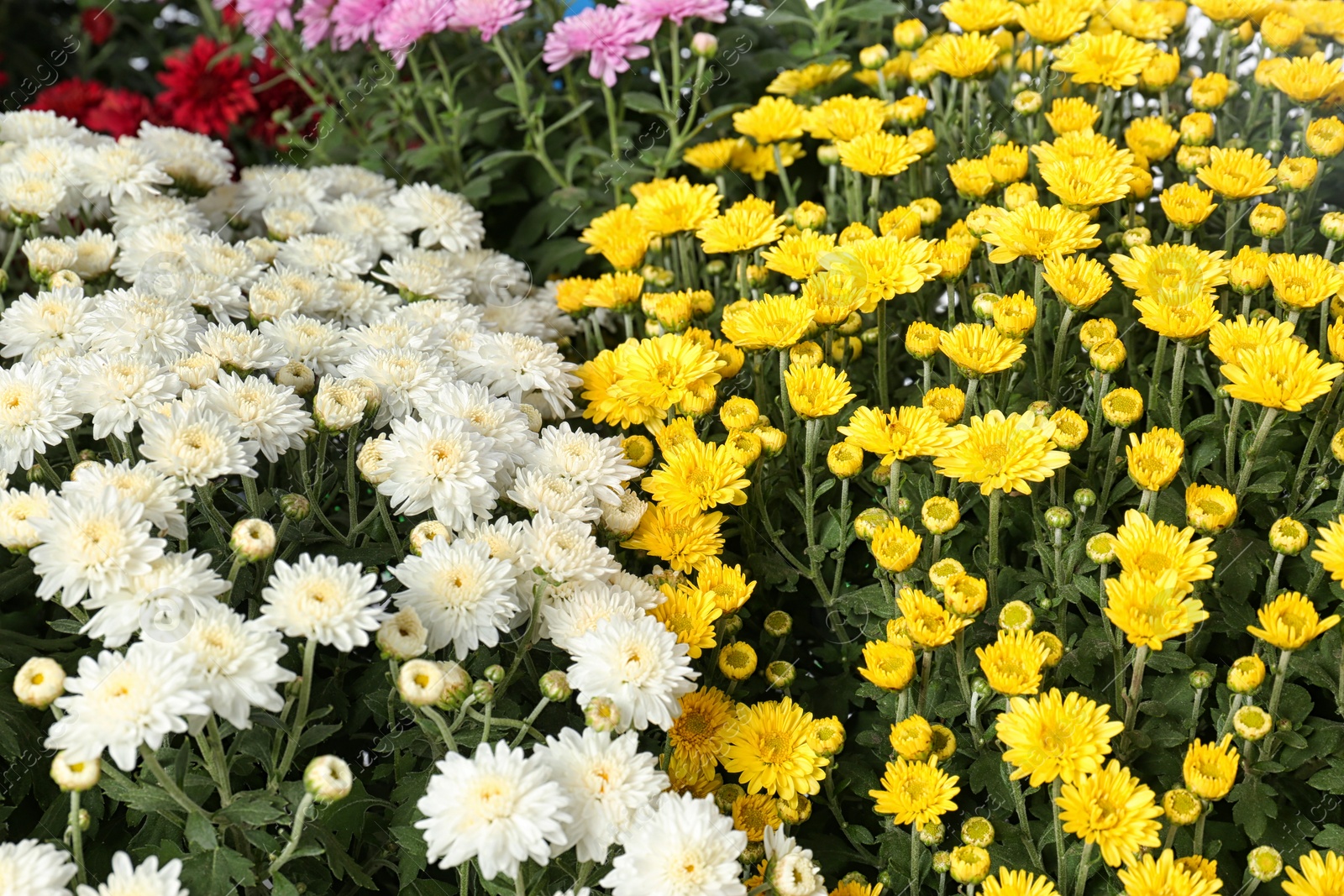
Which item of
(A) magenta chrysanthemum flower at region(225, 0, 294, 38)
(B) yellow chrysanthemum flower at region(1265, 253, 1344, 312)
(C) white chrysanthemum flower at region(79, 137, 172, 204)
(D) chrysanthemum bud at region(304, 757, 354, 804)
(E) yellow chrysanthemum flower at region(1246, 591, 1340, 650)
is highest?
(A) magenta chrysanthemum flower at region(225, 0, 294, 38)

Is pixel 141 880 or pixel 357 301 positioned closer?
pixel 141 880

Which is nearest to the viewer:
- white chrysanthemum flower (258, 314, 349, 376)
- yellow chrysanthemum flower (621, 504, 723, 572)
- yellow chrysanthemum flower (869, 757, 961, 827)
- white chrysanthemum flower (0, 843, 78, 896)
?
white chrysanthemum flower (0, 843, 78, 896)

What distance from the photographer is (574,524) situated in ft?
4.07

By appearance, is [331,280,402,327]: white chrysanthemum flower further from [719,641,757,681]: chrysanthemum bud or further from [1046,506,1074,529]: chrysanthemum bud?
[1046,506,1074,529]: chrysanthemum bud

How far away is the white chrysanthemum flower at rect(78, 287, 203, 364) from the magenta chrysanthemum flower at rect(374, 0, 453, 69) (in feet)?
2.46

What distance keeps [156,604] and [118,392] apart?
315 millimetres

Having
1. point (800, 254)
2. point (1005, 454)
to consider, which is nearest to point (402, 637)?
point (1005, 454)

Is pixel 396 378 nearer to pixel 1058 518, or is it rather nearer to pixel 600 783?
pixel 600 783

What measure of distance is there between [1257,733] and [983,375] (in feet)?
1.48

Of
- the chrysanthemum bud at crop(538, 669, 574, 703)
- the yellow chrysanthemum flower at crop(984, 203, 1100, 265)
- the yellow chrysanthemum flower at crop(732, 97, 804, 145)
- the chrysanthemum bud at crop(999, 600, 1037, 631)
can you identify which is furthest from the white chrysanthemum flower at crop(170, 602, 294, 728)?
the yellow chrysanthemum flower at crop(732, 97, 804, 145)

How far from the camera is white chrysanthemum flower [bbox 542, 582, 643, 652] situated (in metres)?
1.17

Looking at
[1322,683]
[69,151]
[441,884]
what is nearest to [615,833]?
[441,884]

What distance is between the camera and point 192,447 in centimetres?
115

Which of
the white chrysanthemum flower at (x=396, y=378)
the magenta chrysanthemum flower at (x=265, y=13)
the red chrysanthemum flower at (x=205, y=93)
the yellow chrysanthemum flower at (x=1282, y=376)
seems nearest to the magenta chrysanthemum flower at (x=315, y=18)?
the magenta chrysanthemum flower at (x=265, y=13)
